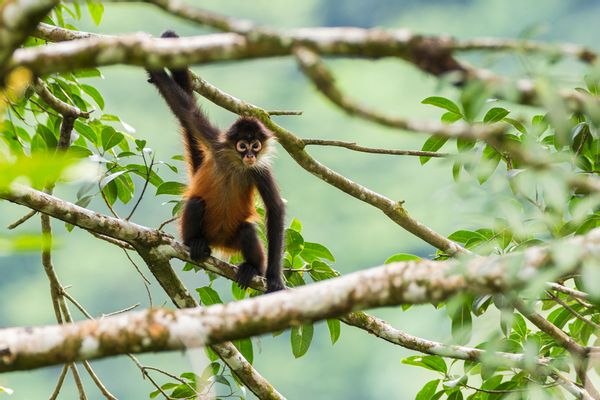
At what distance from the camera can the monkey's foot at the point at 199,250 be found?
5.20 metres

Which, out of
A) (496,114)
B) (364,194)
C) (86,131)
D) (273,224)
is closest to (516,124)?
(496,114)

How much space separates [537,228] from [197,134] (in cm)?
390

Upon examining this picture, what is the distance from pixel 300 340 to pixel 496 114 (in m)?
2.01

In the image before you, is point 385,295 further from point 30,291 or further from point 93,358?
point 30,291

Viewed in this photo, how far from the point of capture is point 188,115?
5977 millimetres

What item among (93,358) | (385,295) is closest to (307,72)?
(385,295)

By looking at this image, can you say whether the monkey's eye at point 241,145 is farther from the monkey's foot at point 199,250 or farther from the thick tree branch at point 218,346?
the thick tree branch at point 218,346

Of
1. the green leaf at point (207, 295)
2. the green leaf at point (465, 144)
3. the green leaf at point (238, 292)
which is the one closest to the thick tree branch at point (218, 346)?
the green leaf at point (207, 295)

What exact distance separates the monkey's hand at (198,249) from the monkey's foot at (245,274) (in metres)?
0.27

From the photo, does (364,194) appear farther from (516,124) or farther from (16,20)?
(16,20)

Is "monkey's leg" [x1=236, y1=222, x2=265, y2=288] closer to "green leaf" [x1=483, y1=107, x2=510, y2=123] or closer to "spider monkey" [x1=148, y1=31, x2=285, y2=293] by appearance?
"spider monkey" [x1=148, y1=31, x2=285, y2=293]

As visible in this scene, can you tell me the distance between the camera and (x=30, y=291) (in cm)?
2308

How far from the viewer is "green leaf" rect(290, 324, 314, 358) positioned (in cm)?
531

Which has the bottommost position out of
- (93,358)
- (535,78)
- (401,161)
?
(93,358)
